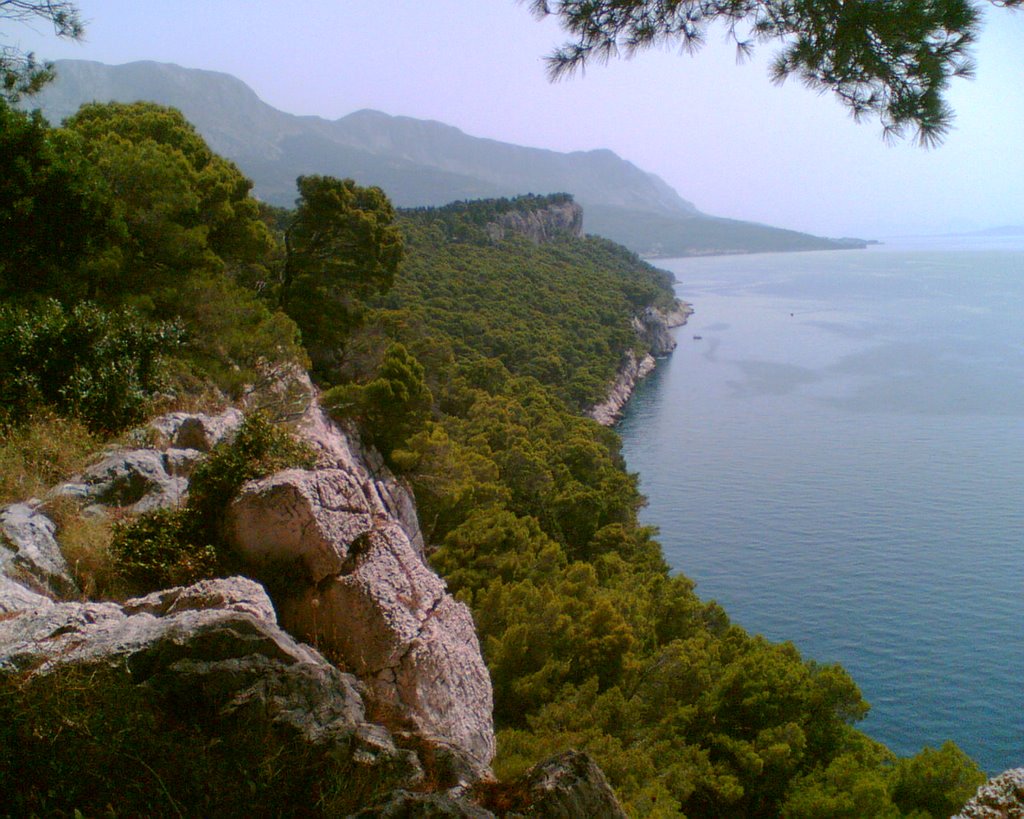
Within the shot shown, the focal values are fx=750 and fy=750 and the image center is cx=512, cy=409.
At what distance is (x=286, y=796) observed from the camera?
3578 mm

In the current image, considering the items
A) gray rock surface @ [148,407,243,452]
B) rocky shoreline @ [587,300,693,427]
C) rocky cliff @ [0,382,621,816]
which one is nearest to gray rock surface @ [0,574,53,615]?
rocky cliff @ [0,382,621,816]

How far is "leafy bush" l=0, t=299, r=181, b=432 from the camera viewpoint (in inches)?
320

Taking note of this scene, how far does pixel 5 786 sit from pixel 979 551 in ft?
121

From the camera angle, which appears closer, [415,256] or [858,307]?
[415,256]

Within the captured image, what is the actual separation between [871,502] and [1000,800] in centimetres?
3631

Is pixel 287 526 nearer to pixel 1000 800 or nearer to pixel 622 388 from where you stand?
pixel 1000 800

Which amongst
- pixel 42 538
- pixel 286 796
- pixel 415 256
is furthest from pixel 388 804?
pixel 415 256

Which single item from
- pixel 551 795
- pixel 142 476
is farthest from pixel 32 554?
pixel 551 795

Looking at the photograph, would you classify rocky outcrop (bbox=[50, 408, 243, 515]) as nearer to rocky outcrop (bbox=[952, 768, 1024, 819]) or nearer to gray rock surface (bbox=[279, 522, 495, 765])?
gray rock surface (bbox=[279, 522, 495, 765])

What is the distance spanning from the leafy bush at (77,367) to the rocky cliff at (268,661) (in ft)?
2.33

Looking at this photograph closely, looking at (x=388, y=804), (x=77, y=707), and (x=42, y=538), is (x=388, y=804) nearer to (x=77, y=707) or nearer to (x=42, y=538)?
(x=77, y=707)

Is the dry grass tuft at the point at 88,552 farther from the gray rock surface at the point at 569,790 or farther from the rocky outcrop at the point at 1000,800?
the rocky outcrop at the point at 1000,800

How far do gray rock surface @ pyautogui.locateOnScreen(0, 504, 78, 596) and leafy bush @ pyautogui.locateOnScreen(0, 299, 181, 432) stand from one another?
2.31 meters

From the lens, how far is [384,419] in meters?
15.8
